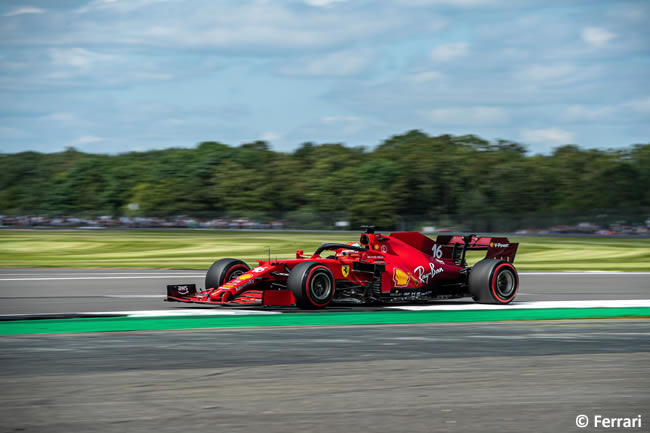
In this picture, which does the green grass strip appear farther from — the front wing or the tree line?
the tree line

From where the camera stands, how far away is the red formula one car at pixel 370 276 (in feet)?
42.5

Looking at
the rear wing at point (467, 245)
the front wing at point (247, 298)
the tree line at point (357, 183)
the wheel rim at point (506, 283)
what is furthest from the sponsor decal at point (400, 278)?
the tree line at point (357, 183)

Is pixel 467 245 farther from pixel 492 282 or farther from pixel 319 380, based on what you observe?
pixel 319 380

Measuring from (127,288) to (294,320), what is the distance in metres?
6.93

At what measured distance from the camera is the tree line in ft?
301

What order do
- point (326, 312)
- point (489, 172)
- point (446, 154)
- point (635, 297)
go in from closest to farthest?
point (326, 312) → point (635, 297) → point (489, 172) → point (446, 154)

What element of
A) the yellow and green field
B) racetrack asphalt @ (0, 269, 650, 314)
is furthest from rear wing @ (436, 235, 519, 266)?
the yellow and green field

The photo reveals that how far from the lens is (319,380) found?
285 inches

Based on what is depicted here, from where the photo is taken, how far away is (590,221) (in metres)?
59.6

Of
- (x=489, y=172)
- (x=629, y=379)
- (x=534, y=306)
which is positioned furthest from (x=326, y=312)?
(x=489, y=172)

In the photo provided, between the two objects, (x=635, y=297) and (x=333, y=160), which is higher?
(x=333, y=160)

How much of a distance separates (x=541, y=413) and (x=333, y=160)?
108 m

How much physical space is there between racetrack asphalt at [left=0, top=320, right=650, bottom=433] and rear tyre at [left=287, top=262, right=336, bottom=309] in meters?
1.99

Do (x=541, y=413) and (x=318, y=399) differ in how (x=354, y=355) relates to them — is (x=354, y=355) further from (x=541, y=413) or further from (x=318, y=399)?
(x=541, y=413)
